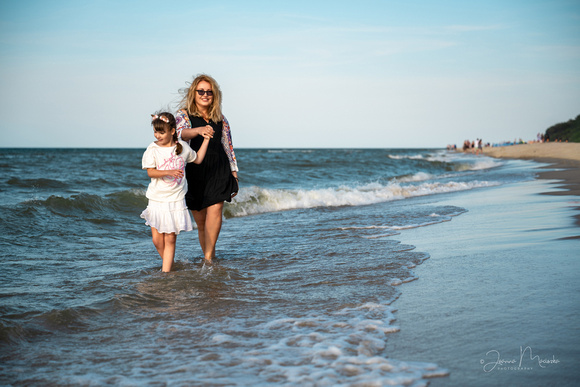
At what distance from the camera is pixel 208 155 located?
503cm

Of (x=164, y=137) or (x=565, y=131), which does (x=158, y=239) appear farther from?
(x=565, y=131)

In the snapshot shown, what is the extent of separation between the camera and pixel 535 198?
29.0 ft

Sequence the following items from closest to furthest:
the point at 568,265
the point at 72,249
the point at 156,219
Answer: the point at 568,265 → the point at 156,219 → the point at 72,249

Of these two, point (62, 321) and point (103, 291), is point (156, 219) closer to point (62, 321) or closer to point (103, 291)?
point (103, 291)

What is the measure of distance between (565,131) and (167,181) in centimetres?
8092

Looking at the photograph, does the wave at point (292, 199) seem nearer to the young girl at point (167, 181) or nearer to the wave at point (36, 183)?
the wave at point (36, 183)

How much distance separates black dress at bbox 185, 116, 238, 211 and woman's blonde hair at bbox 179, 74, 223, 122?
11 centimetres

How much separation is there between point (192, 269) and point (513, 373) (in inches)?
136

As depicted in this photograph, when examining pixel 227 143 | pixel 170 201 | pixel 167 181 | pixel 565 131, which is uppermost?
pixel 565 131

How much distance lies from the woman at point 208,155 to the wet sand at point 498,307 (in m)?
2.22

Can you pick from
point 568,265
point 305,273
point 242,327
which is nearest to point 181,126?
point 305,273

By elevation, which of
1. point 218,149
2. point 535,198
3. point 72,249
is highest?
point 218,149

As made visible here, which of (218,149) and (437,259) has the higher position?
(218,149)

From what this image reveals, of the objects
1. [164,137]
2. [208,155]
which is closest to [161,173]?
[164,137]
